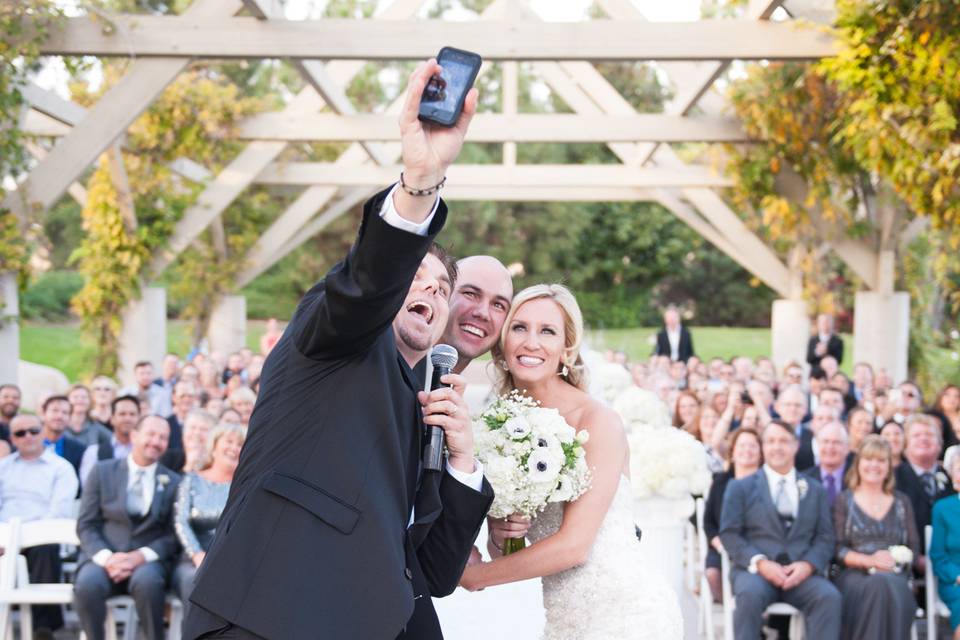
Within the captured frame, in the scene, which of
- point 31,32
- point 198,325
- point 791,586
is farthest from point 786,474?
point 198,325

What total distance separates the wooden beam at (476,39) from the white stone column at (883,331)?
210 inches

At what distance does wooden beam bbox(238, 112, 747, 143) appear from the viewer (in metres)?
12.0

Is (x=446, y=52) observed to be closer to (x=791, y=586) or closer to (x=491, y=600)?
(x=491, y=600)

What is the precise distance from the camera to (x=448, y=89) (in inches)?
73.4

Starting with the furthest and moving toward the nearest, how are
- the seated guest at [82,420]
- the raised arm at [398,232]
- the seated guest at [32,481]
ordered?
the seated guest at [82,420] → the seated guest at [32,481] → the raised arm at [398,232]

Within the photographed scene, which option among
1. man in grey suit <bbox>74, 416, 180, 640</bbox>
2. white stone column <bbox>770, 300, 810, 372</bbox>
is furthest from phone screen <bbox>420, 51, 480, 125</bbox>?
white stone column <bbox>770, 300, 810, 372</bbox>

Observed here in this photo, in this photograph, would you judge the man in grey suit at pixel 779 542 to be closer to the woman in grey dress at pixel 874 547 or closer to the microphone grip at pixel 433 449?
the woman in grey dress at pixel 874 547

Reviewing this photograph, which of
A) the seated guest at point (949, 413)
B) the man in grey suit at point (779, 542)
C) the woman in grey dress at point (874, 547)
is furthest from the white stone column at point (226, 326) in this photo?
the woman in grey dress at point (874, 547)

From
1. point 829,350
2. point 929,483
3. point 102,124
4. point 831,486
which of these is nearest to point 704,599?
point 831,486

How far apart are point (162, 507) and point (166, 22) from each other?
3998 millimetres

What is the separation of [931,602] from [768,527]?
3.10 ft

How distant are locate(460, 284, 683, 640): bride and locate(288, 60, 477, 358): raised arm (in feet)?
4.45

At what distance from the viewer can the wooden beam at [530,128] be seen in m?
12.0

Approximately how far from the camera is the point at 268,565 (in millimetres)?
1938
